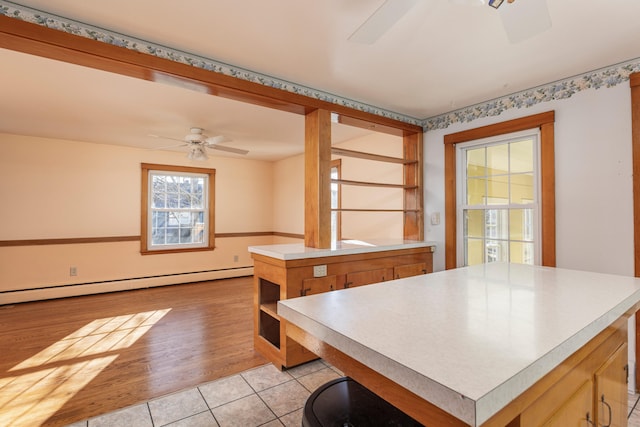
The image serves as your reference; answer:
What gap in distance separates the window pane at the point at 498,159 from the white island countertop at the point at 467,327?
1729 millimetres

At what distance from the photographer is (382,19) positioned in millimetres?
1457

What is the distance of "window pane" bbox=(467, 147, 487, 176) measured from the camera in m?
3.24

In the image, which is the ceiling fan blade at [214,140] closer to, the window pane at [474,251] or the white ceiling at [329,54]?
the white ceiling at [329,54]

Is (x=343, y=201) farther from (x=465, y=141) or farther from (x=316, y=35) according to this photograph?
(x=316, y=35)

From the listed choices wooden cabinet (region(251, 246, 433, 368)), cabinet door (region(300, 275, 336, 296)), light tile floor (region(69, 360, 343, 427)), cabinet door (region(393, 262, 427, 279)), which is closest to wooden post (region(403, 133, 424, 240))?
cabinet door (region(393, 262, 427, 279))

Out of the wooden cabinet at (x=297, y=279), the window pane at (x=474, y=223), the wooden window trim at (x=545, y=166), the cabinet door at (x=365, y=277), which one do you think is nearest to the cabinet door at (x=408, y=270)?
the wooden cabinet at (x=297, y=279)

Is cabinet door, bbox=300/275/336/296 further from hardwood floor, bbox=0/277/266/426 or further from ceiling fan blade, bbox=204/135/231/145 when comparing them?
ceiling fan blade, bbox=204/135/231/145

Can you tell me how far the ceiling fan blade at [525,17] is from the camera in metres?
1.39

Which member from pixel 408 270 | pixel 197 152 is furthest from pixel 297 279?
pixel 197 152

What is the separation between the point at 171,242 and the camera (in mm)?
5586

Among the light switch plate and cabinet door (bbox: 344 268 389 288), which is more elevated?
the light switch plate

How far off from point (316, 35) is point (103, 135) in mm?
3826

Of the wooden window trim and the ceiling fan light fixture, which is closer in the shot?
the wooden window trim

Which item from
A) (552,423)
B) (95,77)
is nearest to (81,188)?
(95,77)
